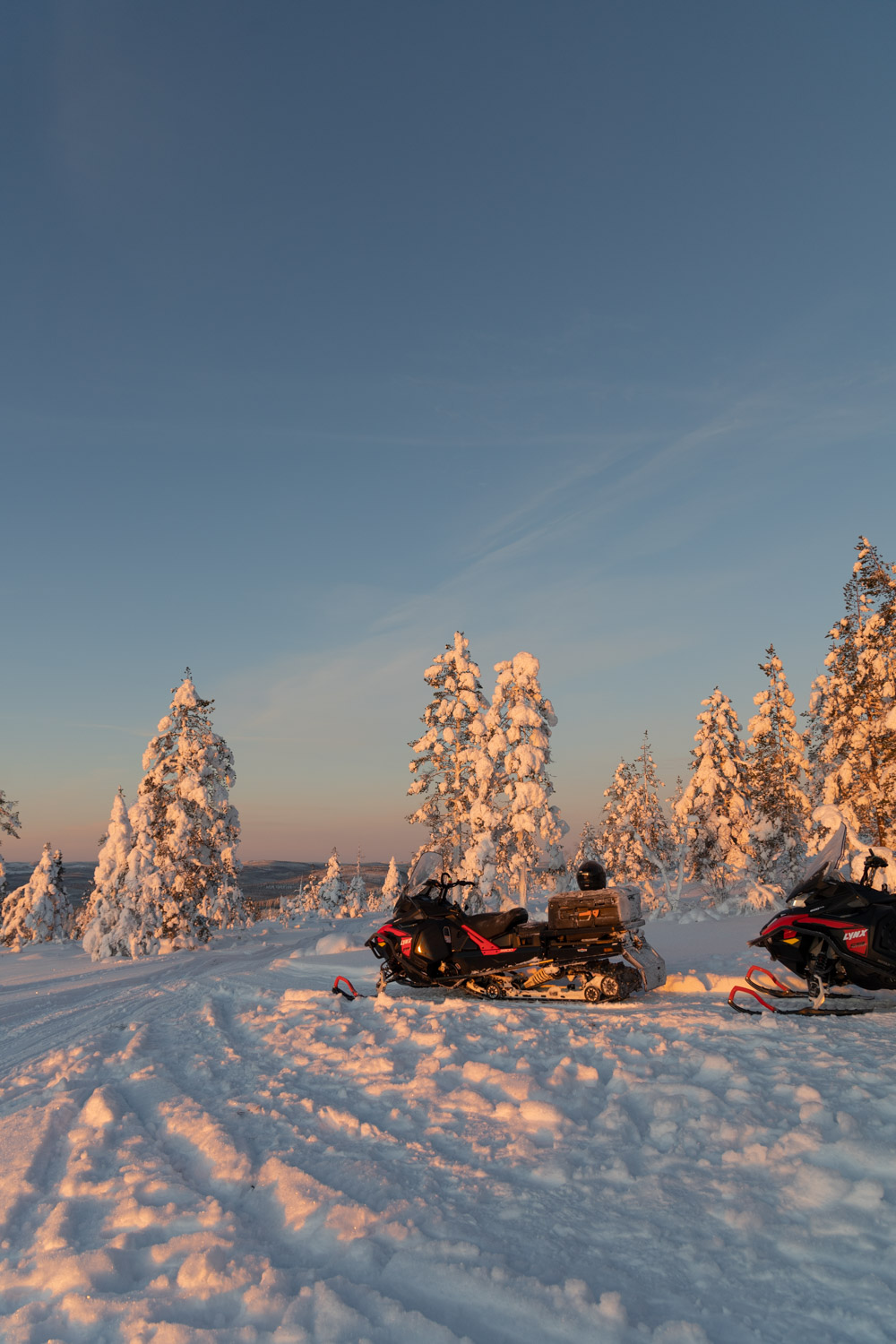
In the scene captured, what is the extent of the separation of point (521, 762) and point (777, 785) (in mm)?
12046

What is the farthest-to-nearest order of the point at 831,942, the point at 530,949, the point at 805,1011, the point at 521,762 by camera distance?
the point at 521,762 → the point at 530,949 → the point at 831,942 → the point at 805,1011

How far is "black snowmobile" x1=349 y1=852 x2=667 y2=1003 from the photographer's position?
841cm

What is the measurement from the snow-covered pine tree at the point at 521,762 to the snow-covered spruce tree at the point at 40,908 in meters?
28.2

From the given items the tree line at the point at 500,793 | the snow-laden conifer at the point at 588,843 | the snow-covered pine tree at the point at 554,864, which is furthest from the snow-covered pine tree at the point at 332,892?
the snow-covered pine tree at the point at 554,864

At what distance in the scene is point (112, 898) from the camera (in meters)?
23.7

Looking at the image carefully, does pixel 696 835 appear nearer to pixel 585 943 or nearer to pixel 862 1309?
pixel 585 943

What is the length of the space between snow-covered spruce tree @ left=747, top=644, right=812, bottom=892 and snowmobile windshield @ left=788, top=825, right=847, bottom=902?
75.3 feet

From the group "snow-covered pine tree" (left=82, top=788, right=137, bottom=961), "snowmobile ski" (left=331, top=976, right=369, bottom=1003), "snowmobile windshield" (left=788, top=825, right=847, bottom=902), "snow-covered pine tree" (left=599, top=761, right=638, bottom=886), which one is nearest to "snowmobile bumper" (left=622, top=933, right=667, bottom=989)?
"snowmobile windshield" (left=788, top=825, right=847, bottom=902)

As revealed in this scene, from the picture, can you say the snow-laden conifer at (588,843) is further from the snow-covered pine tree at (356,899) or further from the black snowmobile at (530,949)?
the black snowmobile at (530,949)

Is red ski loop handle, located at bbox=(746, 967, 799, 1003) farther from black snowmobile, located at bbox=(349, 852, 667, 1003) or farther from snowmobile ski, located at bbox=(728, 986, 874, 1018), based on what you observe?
black snowmobile, located at bbox=(349, 852, 667, 1003)

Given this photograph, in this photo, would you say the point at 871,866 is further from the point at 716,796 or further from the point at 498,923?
the point at 716,796

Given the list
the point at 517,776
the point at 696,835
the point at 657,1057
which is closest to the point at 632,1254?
the point at 657,1057

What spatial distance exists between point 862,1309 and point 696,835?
33.2 meters

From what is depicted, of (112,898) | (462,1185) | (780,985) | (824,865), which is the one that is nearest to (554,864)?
(112,898)
